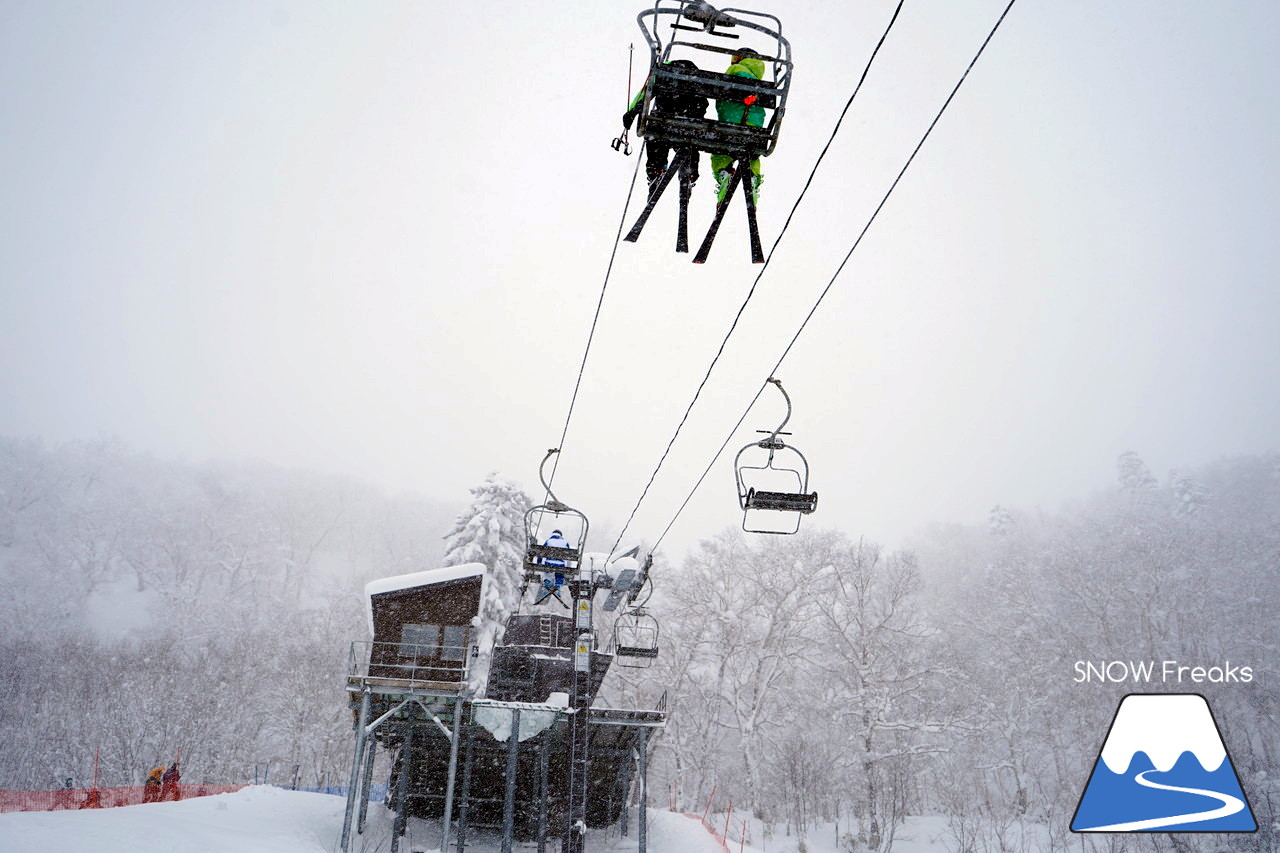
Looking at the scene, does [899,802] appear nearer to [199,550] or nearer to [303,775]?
[303,775]

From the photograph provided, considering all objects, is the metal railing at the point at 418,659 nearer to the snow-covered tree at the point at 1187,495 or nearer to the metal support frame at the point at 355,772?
the metal support frame at the point at 355,772

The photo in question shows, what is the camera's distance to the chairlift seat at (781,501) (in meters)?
8.93

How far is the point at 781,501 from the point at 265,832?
13.6 metres

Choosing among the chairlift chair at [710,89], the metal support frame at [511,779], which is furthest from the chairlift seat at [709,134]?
the metal support frame at [511,779]

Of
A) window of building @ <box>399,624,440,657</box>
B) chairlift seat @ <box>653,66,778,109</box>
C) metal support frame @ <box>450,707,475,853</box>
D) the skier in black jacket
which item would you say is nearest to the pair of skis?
the skier in black jacket

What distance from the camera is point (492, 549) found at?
32.3 meters

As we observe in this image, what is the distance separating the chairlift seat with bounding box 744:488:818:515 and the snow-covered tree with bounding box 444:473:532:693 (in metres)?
23.0

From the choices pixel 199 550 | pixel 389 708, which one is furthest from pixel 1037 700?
pixel 199 550

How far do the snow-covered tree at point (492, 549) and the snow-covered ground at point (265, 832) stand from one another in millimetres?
9089

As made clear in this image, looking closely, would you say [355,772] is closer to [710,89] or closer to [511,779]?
[511,779]

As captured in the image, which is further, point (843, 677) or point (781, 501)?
point (843, 677)

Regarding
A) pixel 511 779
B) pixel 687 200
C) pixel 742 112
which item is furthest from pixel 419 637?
pixel 742 112

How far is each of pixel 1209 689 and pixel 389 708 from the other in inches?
1418

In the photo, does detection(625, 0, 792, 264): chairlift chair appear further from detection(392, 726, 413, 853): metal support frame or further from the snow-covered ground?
→ detection(392, 726, 413, 853): metal support frame
